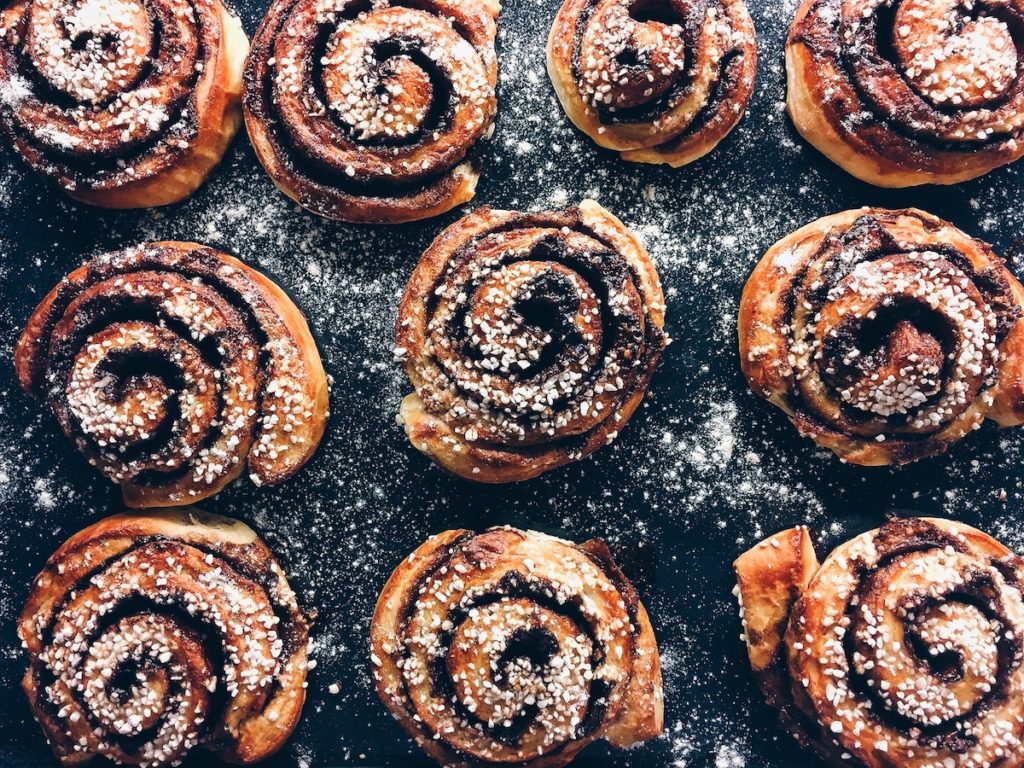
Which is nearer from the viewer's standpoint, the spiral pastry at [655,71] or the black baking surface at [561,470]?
the spiral pastry at [655,71]

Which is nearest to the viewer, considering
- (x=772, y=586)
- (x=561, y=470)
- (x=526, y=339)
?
(x=526, y=339)

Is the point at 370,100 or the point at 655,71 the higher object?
the point at 655,71

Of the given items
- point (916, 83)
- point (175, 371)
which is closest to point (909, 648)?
point (916, 83)

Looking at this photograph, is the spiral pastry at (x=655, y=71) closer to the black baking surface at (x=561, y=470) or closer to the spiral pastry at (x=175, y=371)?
the black baking surface at (x=561, y=470)

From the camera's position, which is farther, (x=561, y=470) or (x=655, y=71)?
(x=561, y=470)

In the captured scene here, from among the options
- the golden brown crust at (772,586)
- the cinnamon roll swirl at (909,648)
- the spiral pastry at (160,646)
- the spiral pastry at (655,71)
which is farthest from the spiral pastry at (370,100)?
the cinnamon roll swirl at (909,648)

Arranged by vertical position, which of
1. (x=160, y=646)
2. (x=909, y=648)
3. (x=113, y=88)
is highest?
(x=113, y=88)

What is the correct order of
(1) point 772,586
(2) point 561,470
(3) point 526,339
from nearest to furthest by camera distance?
(3) point 526,339 → (1) point 772,586 → (2) point 561,470

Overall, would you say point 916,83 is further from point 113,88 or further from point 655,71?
point 113,88
